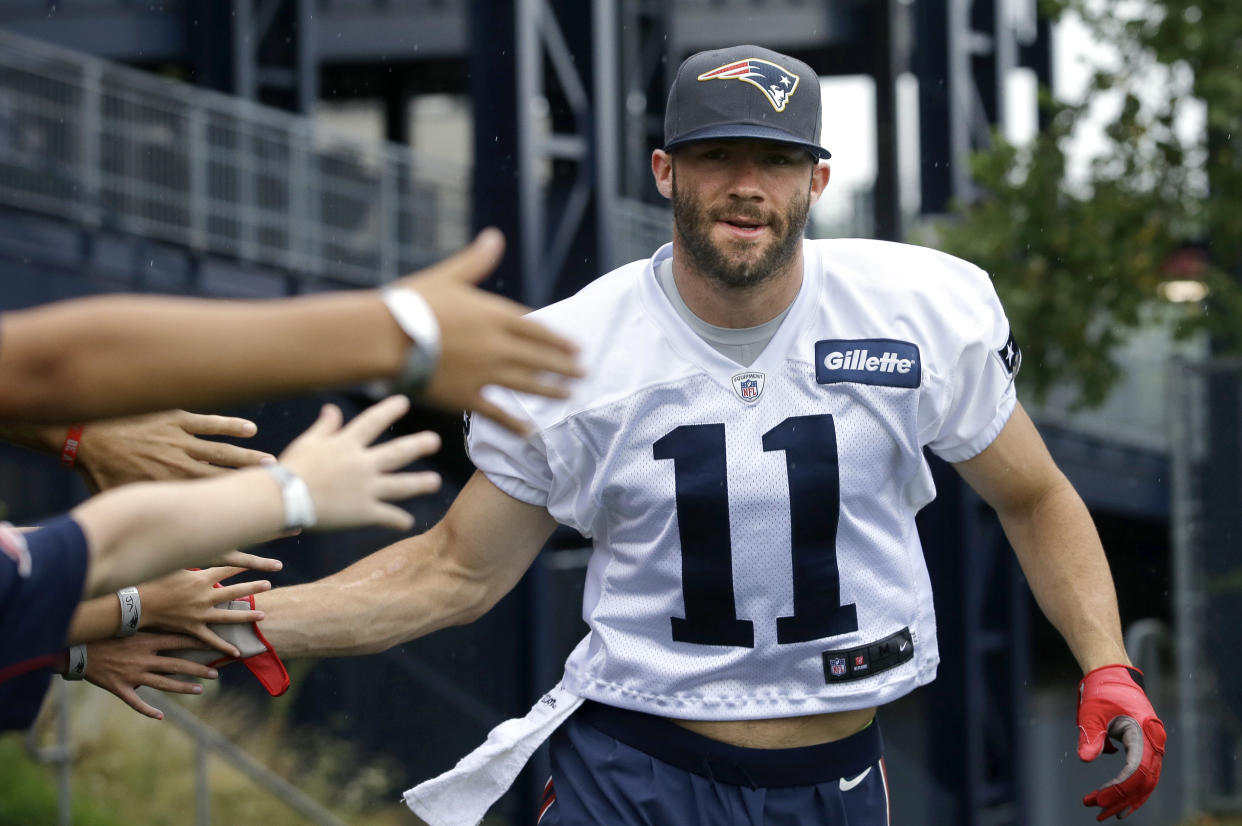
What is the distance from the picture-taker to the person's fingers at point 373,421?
227 cm

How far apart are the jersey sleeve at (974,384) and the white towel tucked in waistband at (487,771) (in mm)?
973

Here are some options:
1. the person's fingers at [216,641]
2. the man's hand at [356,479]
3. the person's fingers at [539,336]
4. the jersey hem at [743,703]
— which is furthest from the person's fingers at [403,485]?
the jersey hem at [743,703]

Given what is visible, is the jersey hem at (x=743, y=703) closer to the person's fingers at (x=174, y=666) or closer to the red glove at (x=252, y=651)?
the red glove at (x=252, y=651)

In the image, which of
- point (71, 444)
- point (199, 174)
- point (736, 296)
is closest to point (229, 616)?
point (71, 444)

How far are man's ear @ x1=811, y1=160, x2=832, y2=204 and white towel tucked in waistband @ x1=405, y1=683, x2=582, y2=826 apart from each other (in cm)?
119

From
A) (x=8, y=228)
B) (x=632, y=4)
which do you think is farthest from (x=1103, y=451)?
(x=8, y=228)

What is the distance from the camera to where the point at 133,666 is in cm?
312

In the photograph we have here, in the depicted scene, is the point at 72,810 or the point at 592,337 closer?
the point at 592,337

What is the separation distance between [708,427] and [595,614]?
48cm

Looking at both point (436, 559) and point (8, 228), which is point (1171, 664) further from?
point (436, 559)

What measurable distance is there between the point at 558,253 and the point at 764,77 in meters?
3.89

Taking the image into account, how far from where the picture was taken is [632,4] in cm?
1049

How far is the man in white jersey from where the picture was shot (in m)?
3.17

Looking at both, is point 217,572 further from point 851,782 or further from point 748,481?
point 851,782
